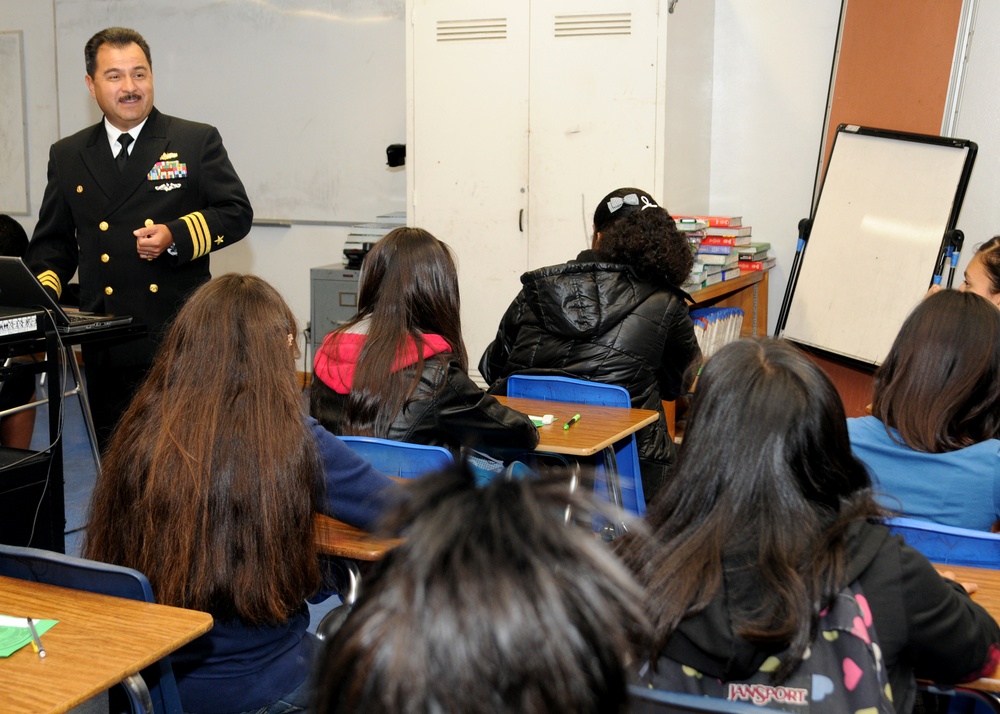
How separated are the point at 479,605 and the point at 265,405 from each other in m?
1.13

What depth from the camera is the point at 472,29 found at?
473 centimetres

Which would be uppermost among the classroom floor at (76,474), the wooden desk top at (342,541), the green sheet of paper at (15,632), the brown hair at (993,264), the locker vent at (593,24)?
the locker vent at (593,24)

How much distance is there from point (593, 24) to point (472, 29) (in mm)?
595

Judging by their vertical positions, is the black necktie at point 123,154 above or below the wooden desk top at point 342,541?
above

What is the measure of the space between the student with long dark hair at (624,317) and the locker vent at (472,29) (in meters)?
1.70

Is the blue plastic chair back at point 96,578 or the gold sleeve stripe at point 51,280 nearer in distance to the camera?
the blue plastic chair back at point 96,578

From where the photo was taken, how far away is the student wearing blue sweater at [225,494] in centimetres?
160

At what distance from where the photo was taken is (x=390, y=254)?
8.46ft

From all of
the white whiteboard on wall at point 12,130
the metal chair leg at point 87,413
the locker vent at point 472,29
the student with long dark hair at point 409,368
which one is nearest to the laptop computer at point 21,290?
the metal chair leg at point 87,413

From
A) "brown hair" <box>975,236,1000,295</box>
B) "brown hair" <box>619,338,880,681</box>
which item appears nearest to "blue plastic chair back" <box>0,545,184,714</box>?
"brown hair" <box>619,338,880,681</box>

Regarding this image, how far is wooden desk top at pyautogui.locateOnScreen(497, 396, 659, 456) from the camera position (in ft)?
8.46

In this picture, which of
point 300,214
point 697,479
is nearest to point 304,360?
point 300,214

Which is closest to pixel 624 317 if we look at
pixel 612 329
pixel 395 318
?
pixel 612 329

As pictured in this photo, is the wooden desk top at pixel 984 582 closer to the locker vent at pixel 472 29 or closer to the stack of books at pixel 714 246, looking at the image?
the stack of books at pixel 714 246
